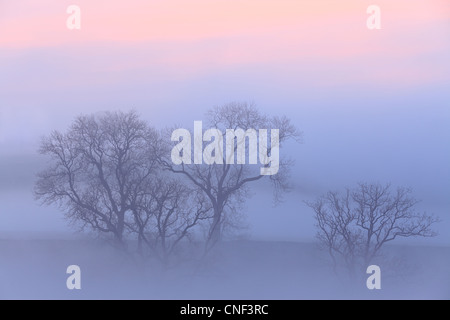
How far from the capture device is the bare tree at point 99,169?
5.45 m

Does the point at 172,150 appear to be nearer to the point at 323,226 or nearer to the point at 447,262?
the point at 323,226

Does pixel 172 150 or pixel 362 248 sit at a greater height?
pixel 172 150

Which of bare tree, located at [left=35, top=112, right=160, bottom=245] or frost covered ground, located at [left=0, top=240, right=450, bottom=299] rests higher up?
bare tree, located at [left=35, top=112, right=160, bottom=245]

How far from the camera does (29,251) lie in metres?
5.46

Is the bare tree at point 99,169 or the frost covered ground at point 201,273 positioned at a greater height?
the bare tree at point 99,169

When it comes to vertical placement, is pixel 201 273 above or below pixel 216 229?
below

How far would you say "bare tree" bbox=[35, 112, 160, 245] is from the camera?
5.45m

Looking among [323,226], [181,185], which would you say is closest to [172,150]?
[181,185]

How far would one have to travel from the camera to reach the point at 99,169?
5.47m

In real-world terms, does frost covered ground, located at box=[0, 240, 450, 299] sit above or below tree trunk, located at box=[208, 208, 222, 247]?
below

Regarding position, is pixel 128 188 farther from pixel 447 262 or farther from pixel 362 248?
pixel 447 262

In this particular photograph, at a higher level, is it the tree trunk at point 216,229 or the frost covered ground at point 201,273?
the tree trunk at point 216,229
